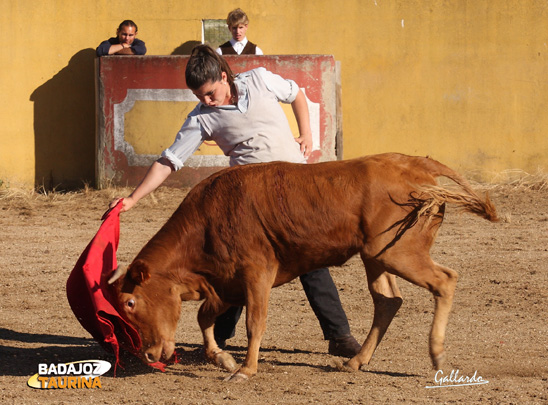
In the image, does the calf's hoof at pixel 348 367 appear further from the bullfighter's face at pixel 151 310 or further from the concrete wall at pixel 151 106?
the concrete wall at pixel 151 106

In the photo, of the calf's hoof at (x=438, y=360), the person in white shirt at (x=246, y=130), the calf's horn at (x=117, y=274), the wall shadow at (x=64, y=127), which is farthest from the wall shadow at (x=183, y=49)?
the calf's hoof at (x=438, y=360)

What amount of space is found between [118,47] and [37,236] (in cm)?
327

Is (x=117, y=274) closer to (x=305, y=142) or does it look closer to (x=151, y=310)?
(x=151, y=310)

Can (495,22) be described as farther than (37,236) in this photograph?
Yes

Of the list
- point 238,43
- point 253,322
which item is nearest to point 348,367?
point 253,322

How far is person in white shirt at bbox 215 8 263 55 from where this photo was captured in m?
10.6

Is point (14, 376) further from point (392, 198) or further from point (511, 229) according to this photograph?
point (511, 229)

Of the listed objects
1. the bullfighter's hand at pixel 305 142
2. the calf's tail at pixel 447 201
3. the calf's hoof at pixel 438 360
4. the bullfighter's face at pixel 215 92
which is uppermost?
the bullfighter's face at pixel 215 92

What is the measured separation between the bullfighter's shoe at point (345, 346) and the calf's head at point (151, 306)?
1042 millimetres

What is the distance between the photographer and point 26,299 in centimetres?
679

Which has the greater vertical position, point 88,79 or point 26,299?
point 88,79

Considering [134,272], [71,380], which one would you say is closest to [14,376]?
[71,380]

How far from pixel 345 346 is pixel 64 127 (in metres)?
7.73

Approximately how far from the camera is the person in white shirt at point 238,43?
10641 millimetres
